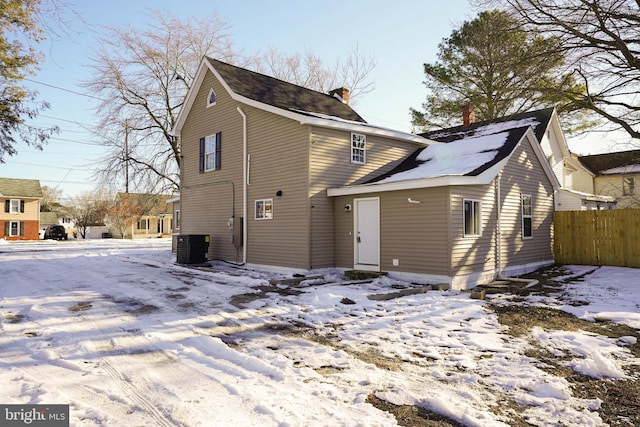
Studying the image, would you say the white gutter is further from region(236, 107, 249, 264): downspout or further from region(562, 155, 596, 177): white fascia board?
region(562, 155, 596, 177): white fascia board

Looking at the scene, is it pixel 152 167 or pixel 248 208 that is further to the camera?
pixel 152 167

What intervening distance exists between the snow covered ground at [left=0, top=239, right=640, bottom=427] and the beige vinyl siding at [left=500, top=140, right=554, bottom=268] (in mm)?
3448

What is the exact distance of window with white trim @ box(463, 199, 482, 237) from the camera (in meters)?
10.8

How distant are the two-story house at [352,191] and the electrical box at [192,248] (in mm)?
643

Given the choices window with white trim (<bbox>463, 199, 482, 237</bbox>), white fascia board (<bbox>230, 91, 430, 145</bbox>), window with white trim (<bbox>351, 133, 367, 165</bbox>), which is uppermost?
white fascia board (<bbox>230, 91, 430, 145</bbox>)

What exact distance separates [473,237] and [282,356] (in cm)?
755

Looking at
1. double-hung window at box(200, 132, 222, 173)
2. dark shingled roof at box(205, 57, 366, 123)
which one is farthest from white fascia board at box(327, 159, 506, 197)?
double-hung window at box(200, 132, 222, 173)

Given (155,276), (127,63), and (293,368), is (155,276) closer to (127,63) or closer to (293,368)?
(293,368)

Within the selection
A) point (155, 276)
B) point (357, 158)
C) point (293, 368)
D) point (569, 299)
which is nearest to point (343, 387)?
point (293, 368)

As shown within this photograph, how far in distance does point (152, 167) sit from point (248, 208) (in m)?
13.0

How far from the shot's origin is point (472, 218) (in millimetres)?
10938

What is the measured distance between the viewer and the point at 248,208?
46.1 feet

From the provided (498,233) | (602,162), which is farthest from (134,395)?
(602,162)

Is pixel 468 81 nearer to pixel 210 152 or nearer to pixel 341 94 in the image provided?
pixel 341 94
